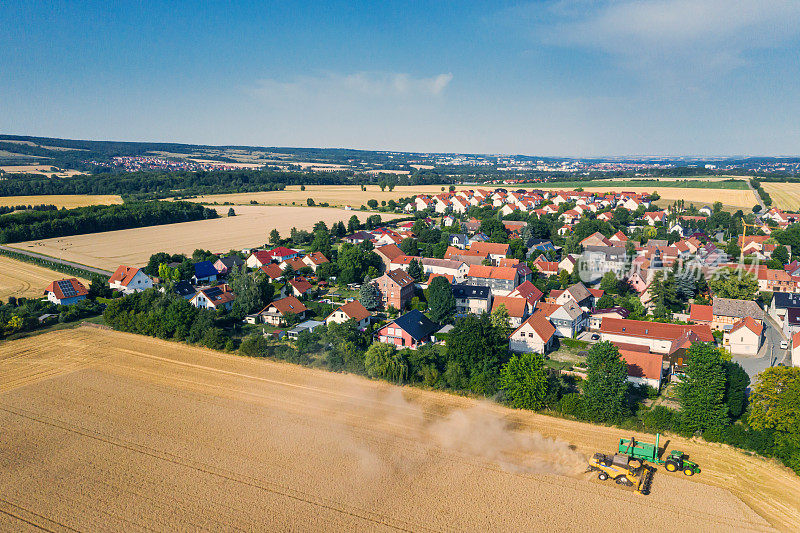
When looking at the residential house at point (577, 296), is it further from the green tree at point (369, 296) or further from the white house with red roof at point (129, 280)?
the white house with red roof at point (129, 280)

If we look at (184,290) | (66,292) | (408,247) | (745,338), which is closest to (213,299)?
(184,290)

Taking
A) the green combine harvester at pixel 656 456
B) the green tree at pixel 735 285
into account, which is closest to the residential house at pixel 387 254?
the green tree at pixel 735 285

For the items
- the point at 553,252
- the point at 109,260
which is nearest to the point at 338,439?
the point at 553,252

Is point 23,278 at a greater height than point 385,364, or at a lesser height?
lesser

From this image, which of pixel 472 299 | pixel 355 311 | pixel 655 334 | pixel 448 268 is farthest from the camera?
pixel 448 268

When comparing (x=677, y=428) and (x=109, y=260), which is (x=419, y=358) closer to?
(x=677, y=428)

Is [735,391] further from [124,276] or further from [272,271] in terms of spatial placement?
[124,276]
